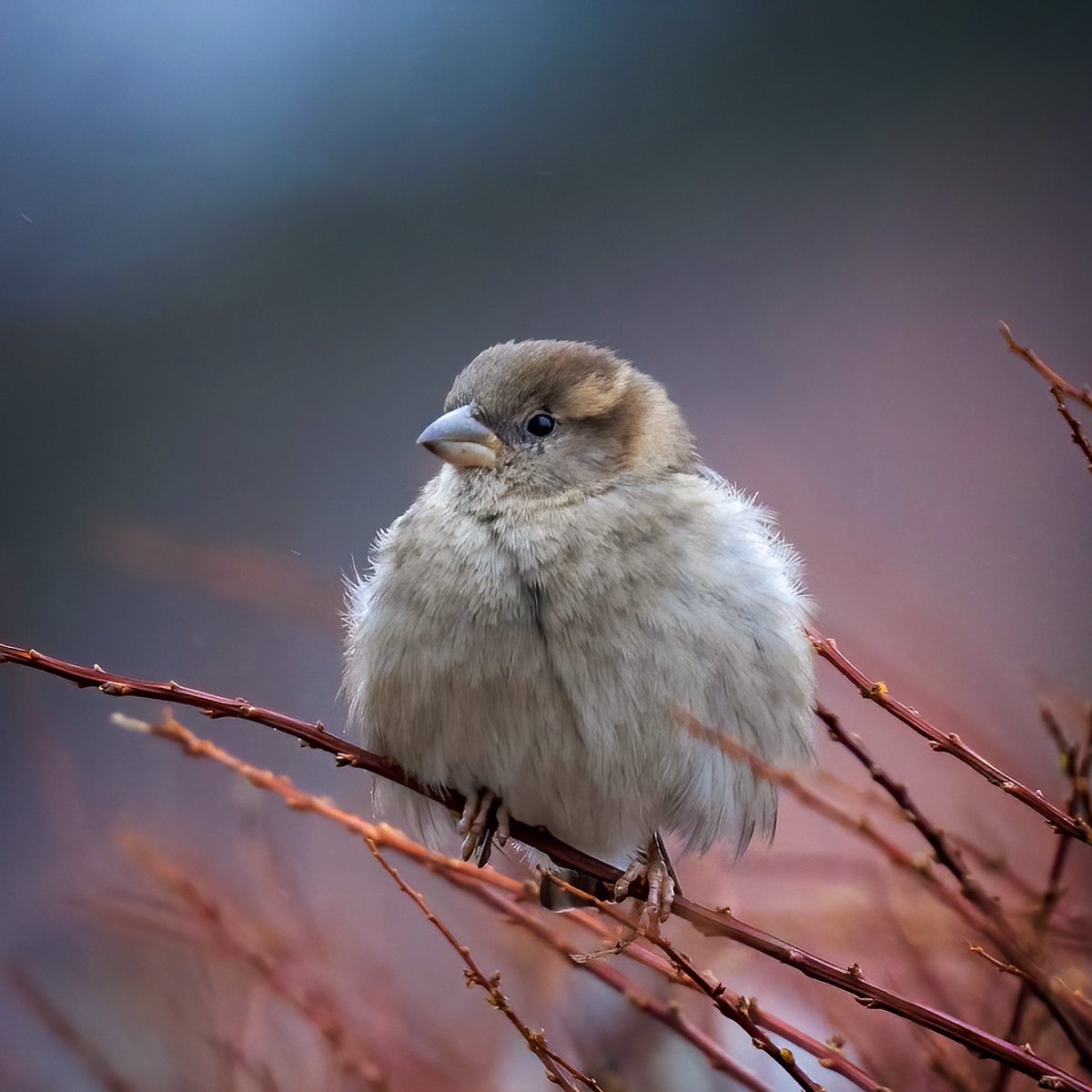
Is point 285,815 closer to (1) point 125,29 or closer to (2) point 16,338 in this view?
(2) point 16,338

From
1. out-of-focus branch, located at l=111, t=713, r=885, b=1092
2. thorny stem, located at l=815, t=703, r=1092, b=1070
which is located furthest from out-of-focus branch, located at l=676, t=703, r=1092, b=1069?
out-of-focus branch, located at l=111, t=713, r=885, b=1092

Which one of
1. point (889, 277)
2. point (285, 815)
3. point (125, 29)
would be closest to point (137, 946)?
point (285, 815)

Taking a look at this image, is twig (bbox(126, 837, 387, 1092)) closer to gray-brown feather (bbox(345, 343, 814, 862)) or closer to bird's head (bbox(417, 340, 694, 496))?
gray-brown feather (bbox(345, 343, 814, 862))

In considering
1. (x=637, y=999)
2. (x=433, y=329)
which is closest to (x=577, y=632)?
(x=637, y=999)

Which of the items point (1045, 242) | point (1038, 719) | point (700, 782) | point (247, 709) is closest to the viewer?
point (247, 709)

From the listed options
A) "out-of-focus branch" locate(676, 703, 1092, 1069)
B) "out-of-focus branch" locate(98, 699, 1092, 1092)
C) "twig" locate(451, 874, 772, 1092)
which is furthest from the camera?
"twig" locate(451, 874, 772, 1092)

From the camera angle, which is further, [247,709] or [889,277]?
[889,277]
